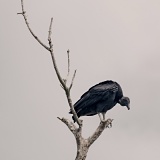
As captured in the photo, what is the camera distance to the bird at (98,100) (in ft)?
53.3

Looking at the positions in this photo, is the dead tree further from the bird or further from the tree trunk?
the bird

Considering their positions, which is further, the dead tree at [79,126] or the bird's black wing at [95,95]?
the bird's black wing at [95,95]

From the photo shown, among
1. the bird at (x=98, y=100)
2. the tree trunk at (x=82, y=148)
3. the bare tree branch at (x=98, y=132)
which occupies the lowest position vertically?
the tree trunk at (x=82, y=148)

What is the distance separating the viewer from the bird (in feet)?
Answer: 53.3

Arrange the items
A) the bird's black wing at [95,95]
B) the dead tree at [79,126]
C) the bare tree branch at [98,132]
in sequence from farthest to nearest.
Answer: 1. the bird's black wing at [95,95]
2. the bare tree branch at [98,132]
3. the dead tree at [79,126]

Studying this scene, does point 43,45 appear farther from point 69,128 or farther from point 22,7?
point 69,128

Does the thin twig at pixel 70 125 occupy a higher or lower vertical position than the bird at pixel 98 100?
lower

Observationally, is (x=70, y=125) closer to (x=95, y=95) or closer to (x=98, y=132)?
(x=98, y=132)

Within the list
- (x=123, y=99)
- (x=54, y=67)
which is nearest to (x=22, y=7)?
(x=54, y=67)

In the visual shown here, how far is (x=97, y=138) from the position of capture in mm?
12320

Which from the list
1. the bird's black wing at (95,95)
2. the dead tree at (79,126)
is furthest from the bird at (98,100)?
the dead tree at (79,126)

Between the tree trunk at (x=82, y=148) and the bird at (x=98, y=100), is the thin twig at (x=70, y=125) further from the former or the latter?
the bird at (x=98, y=100)

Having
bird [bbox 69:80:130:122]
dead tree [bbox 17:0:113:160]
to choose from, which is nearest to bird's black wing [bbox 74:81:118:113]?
bird [bbox 69:80:130:122]

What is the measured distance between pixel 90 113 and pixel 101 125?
4.05m
